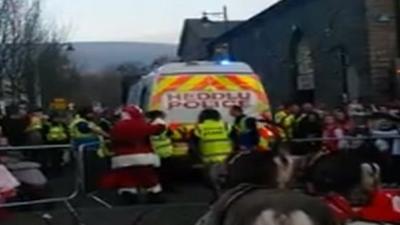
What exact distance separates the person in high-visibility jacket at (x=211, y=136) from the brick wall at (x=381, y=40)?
18423 mm

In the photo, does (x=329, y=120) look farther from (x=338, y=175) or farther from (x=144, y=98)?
(x=338, y=175)

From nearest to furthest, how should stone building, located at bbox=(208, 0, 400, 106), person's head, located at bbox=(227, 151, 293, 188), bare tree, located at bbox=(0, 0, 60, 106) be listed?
person's head, located at bbox=(227, 151, 293, 188) → stone building, located at bbox=(208, 0, 400, 106) → bare tree, located at bbox=(0, 0, 60, 106)

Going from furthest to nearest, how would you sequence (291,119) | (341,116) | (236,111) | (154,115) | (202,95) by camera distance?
(291,119) → (341,116) → (202,95) → (236,111) → (154,115)

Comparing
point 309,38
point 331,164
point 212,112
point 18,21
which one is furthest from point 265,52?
point 331,164

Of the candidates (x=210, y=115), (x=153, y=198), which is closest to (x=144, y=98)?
(x=210, y=115)

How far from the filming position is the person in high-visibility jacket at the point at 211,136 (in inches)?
659

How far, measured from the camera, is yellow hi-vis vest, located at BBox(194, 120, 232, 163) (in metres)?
16.8

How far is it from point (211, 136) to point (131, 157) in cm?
271

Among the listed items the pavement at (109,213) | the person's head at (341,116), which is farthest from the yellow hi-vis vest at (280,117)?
the pavement at (109,213)

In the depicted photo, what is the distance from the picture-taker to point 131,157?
14422 mm

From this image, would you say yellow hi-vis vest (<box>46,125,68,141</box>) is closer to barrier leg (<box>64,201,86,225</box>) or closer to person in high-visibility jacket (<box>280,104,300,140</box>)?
person in high-visibility jacket (<box>280,104,300,140</box>)

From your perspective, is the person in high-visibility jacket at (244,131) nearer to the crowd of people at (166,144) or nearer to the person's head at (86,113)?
the crowd of people at (166,144)

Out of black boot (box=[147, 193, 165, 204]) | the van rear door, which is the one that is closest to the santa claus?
black boot (box=[147, 193, 165, 204])

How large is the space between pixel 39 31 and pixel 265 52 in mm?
12401
